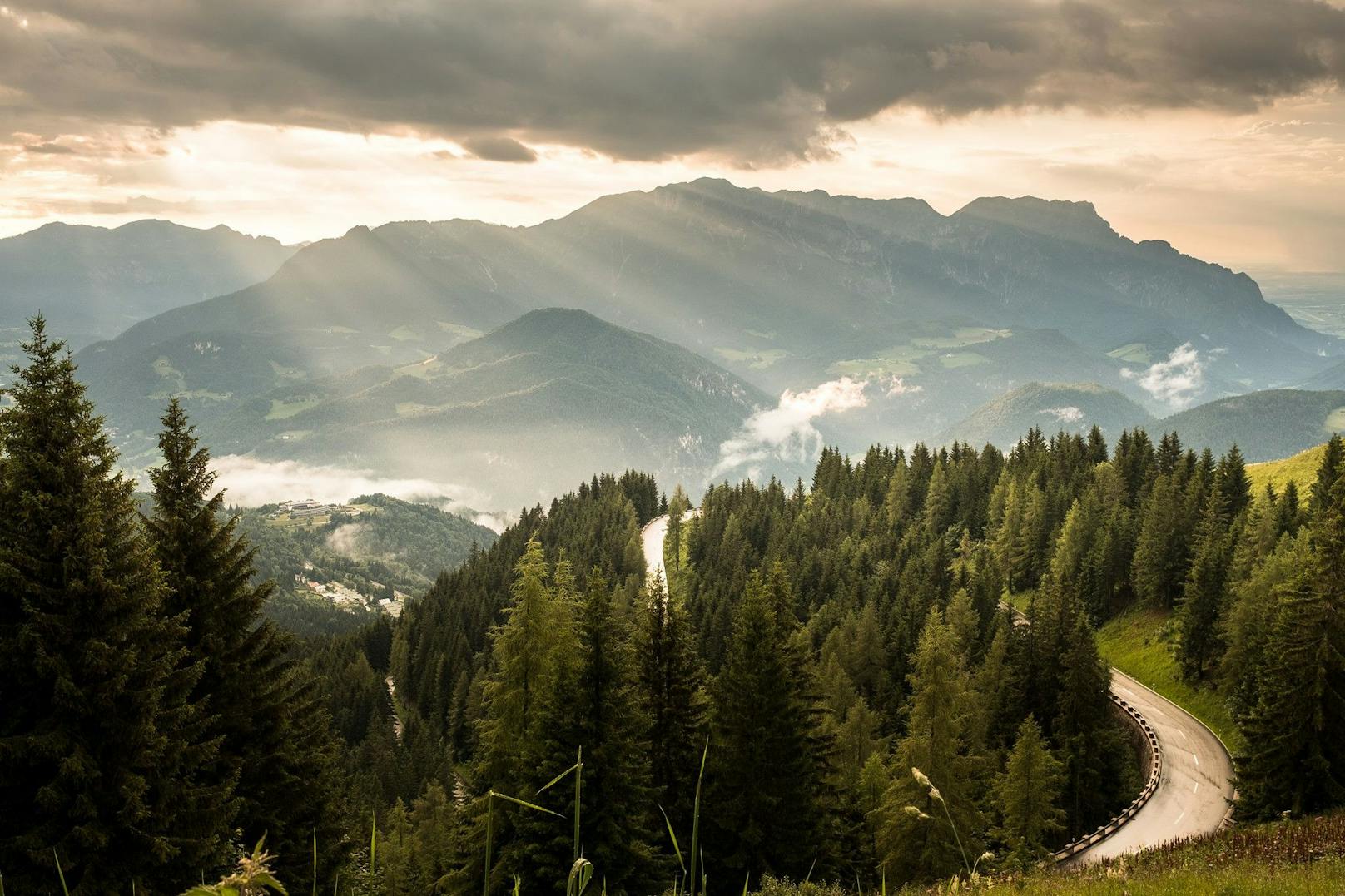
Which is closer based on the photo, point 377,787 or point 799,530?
point 377,787

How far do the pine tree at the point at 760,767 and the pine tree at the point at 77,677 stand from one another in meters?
17.7

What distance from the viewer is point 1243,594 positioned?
5762cm

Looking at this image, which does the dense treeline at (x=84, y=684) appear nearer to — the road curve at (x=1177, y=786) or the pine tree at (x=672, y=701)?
the pine tree at (x=672, y=701)

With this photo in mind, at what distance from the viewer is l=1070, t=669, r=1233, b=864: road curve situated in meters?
41.6

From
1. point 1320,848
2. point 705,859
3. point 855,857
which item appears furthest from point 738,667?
point 1320,848

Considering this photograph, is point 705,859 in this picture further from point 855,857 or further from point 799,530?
point 799,530

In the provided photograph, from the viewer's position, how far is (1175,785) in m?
49.2

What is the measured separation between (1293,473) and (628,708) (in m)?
110

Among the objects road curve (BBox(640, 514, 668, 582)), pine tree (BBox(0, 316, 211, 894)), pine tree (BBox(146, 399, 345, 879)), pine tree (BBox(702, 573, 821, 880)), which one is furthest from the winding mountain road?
road curve (BBox(640, 514, 668, 582))

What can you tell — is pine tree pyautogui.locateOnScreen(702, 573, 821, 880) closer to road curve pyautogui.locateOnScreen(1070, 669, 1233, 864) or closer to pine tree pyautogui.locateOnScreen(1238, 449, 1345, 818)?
road curve pyautogui.locateOnScreen(1070, 669, 1233, 864)

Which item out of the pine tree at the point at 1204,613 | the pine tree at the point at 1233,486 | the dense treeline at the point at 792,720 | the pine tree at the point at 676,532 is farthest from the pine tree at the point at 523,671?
the pine tree at the point at 676,532

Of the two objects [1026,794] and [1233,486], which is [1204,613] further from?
[1026,794]

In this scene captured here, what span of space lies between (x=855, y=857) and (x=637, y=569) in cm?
7362

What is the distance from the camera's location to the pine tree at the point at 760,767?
30078mm
